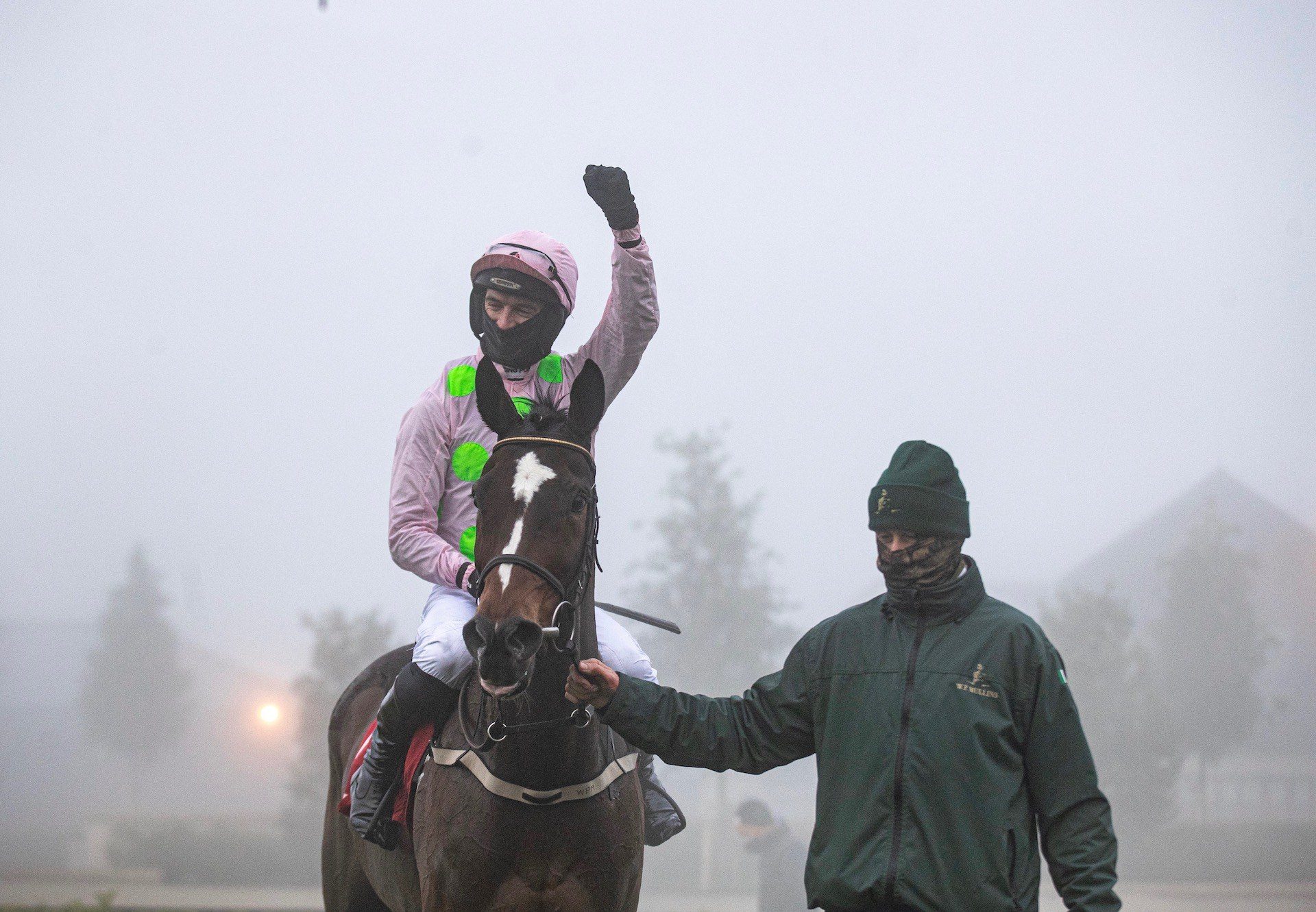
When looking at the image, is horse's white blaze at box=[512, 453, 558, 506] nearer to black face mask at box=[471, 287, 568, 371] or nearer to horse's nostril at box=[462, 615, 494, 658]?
horse's nostril at box=[462, 615, 494, 658]

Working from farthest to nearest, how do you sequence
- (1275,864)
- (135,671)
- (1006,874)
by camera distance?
(135,671), (1275,864), (1006,874)

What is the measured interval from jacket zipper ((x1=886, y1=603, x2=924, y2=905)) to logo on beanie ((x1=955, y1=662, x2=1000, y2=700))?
118 mm

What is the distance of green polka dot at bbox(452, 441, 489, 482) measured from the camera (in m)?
3.86

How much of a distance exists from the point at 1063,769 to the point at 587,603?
1.27 metres

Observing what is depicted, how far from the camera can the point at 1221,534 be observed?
25375 millimetres

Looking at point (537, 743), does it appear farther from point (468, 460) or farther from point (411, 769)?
point (468, 460)

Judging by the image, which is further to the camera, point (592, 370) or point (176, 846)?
point (176, 846)

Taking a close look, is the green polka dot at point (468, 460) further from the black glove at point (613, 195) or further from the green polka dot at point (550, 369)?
the black glove at point (613, 195)

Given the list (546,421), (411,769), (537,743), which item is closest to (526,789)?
(537,743)

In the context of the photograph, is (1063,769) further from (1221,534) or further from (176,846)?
(1221,534)

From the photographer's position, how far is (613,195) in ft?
11.9

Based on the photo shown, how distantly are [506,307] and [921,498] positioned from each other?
1675 mm

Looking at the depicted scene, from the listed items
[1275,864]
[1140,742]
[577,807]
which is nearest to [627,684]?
[577,807]

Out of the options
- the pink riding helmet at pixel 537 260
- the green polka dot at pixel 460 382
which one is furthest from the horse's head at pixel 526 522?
the pink riding helmet at pixel 537 260
